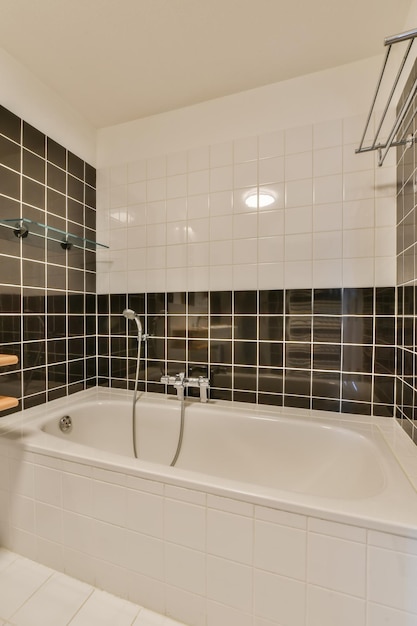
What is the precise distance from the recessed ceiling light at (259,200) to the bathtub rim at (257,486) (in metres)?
1.15

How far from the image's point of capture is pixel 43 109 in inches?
63.2

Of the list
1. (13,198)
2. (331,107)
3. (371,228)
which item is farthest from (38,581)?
(331,107)

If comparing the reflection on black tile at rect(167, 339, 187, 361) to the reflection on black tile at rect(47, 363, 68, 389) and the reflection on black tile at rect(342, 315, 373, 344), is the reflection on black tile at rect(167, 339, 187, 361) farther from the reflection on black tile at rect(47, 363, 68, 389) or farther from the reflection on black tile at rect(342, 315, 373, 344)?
the reflection on black tile at rect(342, 315, 373, 344)

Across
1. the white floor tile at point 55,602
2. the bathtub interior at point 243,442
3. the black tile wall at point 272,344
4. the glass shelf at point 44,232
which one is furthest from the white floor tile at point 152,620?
the glass shelf at point 44,232

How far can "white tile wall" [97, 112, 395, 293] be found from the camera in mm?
1456

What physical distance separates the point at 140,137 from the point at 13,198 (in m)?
0.90

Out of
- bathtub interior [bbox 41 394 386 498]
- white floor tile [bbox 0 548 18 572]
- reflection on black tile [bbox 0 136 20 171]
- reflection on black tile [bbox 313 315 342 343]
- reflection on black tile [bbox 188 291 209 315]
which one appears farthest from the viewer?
reflection on black tile [bbox 188 291 209 315]

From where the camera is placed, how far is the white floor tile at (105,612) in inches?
36.7

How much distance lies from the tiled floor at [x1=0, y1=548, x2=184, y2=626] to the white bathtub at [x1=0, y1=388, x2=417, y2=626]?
0.12ft

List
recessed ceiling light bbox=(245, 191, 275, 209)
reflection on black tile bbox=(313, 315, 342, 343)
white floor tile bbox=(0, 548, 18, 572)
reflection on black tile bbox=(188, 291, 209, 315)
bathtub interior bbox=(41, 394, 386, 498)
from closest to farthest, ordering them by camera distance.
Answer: white floor tile bbox=(0, 548, 18, 572), bathtub interior bbox=(41, 394, 386, 498), reflection on black tile bbox=(313, 315, 342, 343), recessed ceiling light bbox=(245, 191, 275, 209), reflection on black tile bbox=(188, 291, 209, 315)

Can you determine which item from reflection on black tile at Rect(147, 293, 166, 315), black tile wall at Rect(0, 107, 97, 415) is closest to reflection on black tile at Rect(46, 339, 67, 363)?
black tile wall at Rect(0, 107, 97, 415)

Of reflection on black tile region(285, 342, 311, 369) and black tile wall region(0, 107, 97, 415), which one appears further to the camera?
reflection on black tile region(285, 342, 311, 369)

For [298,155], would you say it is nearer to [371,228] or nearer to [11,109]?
[371,228]

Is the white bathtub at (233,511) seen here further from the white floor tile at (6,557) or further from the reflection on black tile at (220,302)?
the reflection on black tile at (220,302)
